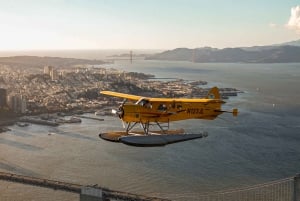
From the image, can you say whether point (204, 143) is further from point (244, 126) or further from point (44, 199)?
point (44, 199)

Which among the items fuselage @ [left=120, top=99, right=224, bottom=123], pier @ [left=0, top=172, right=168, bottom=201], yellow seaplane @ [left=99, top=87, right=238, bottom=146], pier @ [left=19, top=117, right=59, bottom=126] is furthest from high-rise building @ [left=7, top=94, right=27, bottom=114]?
fuselage @ [left=120, top=99, right=224, bottom=123]

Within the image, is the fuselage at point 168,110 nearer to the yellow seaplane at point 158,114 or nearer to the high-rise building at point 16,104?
the yellow seaplane at point 158,114

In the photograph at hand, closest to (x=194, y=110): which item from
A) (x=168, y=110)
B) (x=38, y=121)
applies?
(x=168, y=110)

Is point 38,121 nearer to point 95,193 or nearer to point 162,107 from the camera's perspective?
point 95,193

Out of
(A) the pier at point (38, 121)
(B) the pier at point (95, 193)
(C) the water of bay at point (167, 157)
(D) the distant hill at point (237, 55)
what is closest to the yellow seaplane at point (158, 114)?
(B) the pier at point (95, 193)

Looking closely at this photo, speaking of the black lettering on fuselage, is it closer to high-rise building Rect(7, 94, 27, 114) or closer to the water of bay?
the water of bay

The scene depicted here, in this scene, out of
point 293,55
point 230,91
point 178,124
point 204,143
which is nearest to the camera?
point 204,143

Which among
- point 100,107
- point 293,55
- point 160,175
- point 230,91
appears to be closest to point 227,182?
point 160,175
